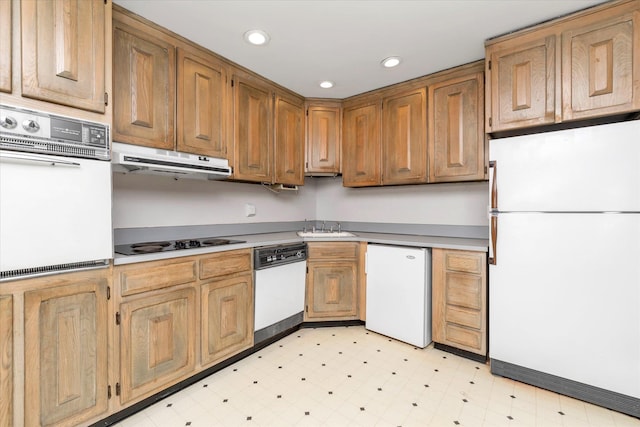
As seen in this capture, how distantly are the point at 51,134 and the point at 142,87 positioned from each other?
26.4 inches

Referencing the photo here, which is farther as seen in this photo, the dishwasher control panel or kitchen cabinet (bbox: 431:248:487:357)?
the dishwasher control panel

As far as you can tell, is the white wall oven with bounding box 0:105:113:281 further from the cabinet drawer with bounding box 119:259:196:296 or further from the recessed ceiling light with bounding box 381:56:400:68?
the recessed ceiling light with bounding box 381:56:400:68

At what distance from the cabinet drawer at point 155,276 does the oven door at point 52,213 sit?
17 centimetres

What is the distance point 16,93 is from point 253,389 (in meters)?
1.95

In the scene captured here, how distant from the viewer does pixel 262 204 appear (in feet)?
10.1

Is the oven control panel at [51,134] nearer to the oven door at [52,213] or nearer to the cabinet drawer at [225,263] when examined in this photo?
the oven door at [52,213]

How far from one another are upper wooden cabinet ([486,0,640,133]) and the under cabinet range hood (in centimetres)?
200

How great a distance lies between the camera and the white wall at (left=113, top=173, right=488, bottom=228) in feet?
7.05

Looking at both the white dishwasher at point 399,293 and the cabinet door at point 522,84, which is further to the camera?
the white dishwasher at point 399,293

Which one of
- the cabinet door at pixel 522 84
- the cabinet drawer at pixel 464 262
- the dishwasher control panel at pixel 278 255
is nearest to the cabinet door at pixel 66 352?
the dishwasher control panel at pixel 278 255

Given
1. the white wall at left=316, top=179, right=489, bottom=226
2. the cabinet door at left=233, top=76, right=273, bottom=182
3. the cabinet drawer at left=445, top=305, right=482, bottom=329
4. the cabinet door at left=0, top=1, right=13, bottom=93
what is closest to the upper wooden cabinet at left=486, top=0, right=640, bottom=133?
the white wall at left=316, top=179, right=489, bottom=226

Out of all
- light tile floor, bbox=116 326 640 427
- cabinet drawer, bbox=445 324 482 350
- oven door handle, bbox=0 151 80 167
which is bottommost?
light tile floor, bbox=116 326 640 427

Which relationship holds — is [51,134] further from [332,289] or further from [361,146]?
[361,146]

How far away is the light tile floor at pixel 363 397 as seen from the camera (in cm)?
160
